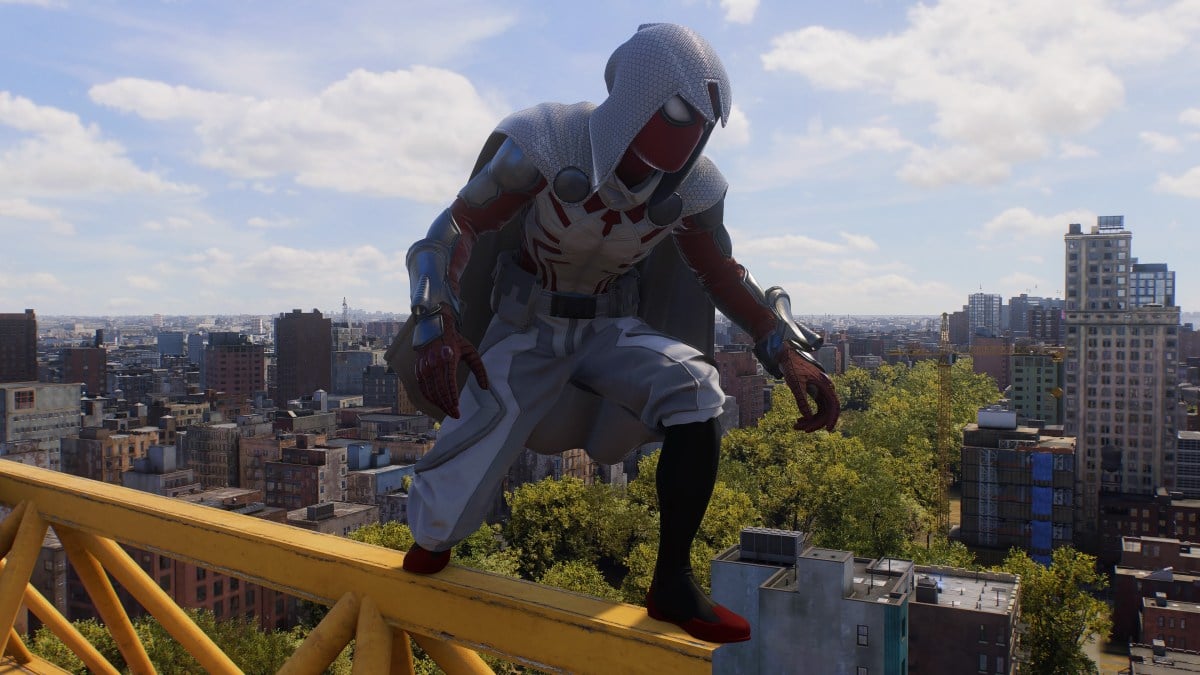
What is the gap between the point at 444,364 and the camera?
399cm

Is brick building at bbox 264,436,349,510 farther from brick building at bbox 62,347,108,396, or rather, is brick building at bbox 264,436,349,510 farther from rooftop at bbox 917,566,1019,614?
brick building at bbox 62,347,108,396

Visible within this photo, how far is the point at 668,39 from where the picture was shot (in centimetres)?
403

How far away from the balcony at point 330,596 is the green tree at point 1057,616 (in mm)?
23675

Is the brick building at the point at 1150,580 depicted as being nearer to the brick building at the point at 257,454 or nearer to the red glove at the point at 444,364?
the red glove at the point at 444,364

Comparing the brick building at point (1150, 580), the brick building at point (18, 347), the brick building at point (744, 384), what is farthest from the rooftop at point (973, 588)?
the brick building at point (18, 347)

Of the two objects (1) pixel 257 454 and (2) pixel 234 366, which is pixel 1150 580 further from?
(2) pixel 234 366

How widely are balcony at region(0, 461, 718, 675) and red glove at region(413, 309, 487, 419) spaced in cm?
96

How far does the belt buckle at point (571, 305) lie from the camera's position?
4473 millimetres

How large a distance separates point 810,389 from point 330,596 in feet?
8.89

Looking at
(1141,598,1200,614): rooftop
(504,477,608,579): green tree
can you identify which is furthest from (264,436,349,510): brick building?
(1141,598,1200,614): rooftop

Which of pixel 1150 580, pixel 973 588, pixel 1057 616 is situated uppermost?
pixel 973 588

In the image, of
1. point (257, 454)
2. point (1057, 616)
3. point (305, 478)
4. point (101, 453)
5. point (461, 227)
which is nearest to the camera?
point (461, 227)

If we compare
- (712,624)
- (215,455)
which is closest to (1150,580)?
(712,624)

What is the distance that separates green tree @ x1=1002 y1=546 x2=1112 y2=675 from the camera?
79.2 ft
